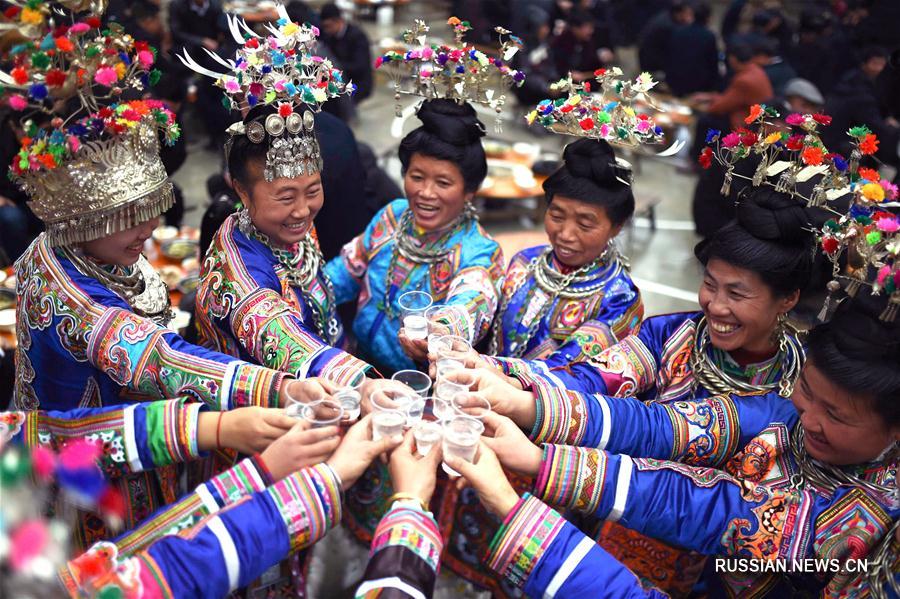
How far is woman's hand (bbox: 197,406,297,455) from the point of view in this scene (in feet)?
7.51

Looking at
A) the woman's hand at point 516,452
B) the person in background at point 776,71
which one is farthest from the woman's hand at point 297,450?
the person in background at point 776,71

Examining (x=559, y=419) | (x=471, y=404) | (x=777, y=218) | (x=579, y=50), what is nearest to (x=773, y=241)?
(x=777, y=218)

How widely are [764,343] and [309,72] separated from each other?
1.92 meters

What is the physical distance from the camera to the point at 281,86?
2.69 meters

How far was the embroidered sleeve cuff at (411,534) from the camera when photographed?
2010mm

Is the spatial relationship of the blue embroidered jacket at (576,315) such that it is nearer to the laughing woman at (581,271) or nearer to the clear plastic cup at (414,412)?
the laughing woman at (581,271)

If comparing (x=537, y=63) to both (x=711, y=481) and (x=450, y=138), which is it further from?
(x=711, y=481)

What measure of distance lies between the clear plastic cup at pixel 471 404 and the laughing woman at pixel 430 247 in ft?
1.89

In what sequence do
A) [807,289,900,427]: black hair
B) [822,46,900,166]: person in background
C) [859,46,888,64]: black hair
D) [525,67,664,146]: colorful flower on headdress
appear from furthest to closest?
[859,46,888,64]: black hair, [822,46,900,166]: person in background, [525,67,664,146]: colorful flower on headdress, [807,289,900,427]: black hair

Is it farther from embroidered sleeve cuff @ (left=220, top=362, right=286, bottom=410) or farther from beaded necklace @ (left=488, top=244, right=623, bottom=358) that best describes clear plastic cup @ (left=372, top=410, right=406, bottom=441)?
beaded necklace @ (left=488, top=244, right=623, bottom=358)

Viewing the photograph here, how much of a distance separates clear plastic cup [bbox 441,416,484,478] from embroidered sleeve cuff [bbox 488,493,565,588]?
0.22 meters

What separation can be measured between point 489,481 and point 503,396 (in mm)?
444

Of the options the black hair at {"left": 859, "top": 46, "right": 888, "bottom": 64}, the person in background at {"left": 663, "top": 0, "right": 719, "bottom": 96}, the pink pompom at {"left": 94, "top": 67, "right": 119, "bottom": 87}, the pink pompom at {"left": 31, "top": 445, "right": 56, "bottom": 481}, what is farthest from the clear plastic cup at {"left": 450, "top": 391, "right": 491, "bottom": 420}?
the person in background at {"left": 663, "top": 0, "right": 719, "bottom": 96}

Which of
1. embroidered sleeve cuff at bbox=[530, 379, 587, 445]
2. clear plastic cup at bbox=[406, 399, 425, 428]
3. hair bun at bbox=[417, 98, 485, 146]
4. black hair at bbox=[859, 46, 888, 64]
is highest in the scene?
hair bun at bbox=[417, 98, 485, 146]
